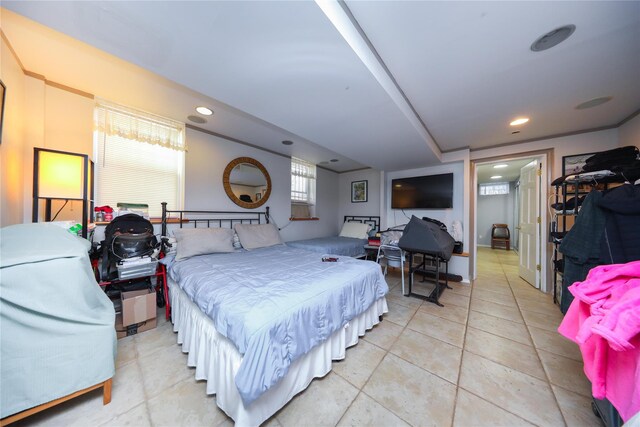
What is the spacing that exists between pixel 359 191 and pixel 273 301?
4206mm

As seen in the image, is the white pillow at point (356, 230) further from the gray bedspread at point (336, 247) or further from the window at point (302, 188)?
the window at point (302, 188)

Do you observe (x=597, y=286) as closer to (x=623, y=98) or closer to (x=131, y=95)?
(x=623, y=98)

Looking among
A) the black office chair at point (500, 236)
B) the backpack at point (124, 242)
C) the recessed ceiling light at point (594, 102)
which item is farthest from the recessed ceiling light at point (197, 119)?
the black office chair at point (500, 236)

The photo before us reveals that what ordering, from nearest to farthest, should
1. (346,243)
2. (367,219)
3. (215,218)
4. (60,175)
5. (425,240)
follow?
1. (60,175)
2. (425,240)
3. (215,218)
4. (346,243)
5. (367,219)

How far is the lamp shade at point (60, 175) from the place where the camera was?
174cm

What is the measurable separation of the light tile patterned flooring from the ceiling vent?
2.33 m

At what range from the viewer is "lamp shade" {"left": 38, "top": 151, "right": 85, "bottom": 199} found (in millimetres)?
1741

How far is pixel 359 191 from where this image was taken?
5.09 metres

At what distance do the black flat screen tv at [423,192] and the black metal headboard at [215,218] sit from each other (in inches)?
106

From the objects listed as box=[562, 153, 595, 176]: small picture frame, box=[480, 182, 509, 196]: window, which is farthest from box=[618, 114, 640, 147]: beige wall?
box=[480, 182, 509, 196]: window

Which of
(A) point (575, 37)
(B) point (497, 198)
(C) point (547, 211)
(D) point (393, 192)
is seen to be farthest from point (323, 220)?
(B) point (497, 198)

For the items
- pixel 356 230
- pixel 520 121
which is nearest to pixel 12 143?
pixel 356 230

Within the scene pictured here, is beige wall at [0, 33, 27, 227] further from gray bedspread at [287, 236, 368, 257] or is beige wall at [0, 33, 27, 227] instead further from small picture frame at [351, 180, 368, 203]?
small picture frame at [351, 180, 368, 203]

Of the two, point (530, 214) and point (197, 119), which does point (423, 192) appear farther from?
point (197, 119)
